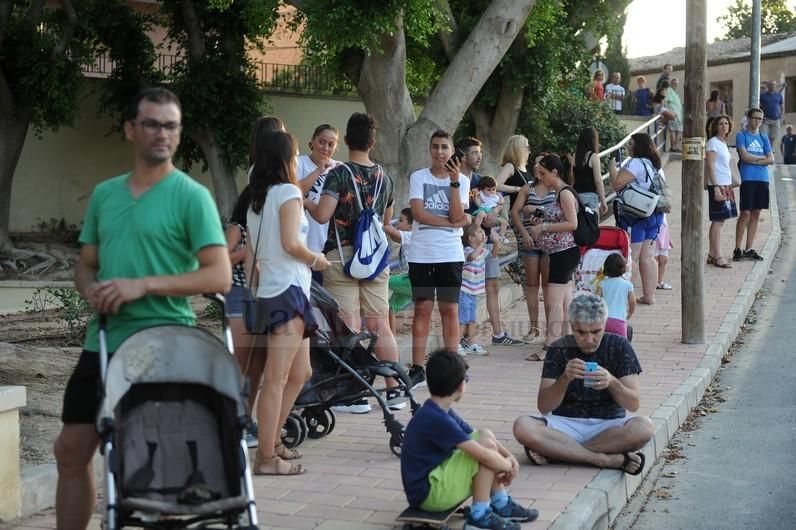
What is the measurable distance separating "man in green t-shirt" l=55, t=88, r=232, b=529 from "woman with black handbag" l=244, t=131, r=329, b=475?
1.68m

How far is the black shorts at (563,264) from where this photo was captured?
10070 mm

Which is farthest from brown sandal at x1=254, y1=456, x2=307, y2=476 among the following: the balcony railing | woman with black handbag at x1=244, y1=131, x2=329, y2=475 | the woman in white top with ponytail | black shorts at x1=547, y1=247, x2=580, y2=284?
the balcony railing

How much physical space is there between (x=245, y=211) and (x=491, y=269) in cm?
449

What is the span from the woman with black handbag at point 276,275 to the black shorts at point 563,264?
13.8ft

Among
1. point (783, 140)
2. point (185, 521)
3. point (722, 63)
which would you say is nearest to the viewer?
point (185, 521)

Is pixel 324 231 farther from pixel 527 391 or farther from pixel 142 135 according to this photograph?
pixel 142 135

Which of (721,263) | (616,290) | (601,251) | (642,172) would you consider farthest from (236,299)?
(721,263)

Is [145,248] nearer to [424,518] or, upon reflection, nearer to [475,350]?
[424,518]

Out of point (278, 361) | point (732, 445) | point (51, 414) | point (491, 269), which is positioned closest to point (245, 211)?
point (278, 361)

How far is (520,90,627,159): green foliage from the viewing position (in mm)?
22938

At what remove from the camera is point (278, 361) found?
618 cm

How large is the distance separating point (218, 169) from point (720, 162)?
40.0 feet

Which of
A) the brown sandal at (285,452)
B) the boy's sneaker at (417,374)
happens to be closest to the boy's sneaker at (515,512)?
the brown sandal at (285,452)

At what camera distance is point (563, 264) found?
10.1m
